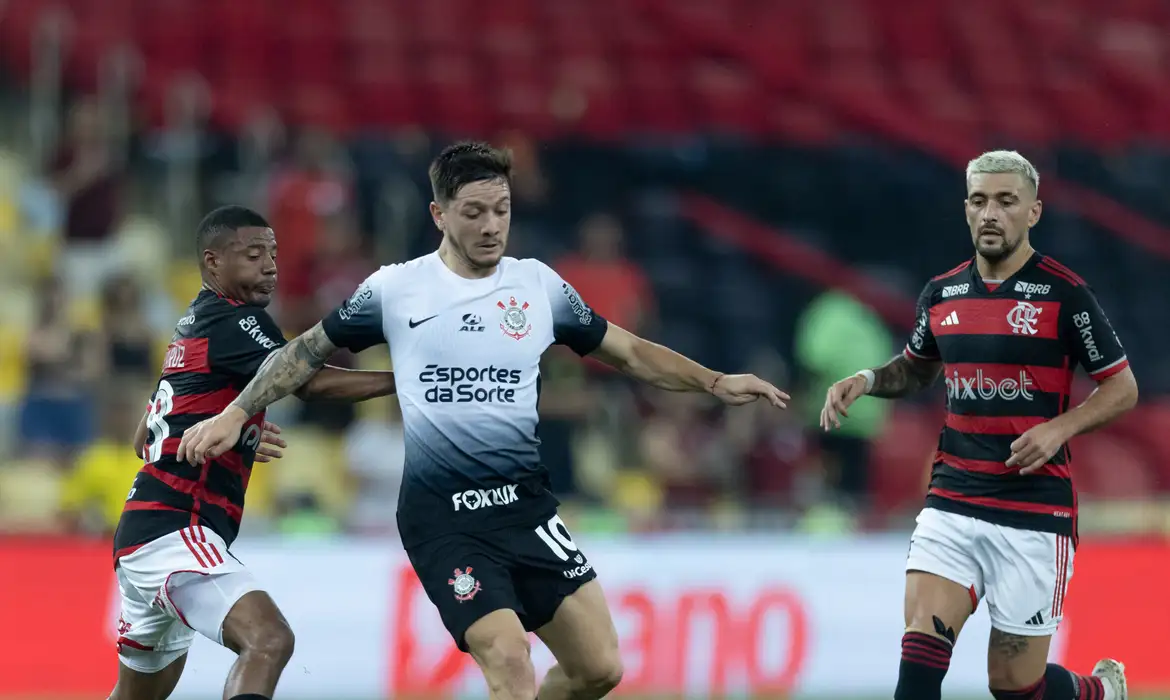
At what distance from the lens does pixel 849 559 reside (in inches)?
488

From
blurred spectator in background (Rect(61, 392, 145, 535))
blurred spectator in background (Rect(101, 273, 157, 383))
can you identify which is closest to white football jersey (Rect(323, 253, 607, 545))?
blurred spectator in background (Rect(61, 392, 145, 535))

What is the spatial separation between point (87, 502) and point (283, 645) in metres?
5.76

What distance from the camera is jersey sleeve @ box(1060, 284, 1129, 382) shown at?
773cm

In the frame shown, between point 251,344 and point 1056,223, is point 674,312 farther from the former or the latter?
point 251,344

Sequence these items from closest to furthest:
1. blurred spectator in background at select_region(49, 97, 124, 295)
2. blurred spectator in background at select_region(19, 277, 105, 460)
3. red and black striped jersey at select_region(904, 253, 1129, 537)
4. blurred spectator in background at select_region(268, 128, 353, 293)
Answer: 1. red and black striped jersey at select_region(904, 253, 1129, 537)
2. blurred spectator in background at select_region(19, 277, 105, 460)
3. blurred spectator in background at select_region(49, 97, 124, 295)
4. blurred spectator in background at select_region(268, 128, 353, 293)

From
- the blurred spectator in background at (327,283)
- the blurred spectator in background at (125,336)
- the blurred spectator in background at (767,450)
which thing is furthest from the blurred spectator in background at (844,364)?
Result: the blurred spectator in background at (125,336)

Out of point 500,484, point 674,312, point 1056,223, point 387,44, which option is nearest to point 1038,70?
point 1056,223

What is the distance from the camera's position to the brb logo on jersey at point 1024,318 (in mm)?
7789

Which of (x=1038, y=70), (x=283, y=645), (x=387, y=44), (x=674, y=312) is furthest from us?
(x=1038, y=70)

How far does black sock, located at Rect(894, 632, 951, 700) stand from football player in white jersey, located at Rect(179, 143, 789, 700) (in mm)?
1292

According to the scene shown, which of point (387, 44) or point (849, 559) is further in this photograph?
point (387, 44)

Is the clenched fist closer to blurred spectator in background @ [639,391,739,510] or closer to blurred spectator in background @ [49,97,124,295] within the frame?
blurred spectator in background @ [639,391,739,510]

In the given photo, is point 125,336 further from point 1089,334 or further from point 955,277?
point 1089,334

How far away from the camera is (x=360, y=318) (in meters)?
7.35
